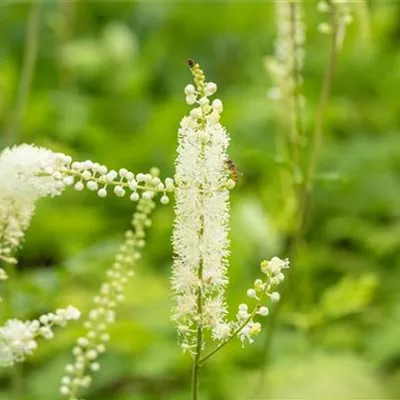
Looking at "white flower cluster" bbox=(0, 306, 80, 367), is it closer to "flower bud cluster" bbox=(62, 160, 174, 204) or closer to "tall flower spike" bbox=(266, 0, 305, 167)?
"flower bud cluster" bbox=(62, 160, 174, 204)

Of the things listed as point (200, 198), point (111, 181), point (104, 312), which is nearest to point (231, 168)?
point (200, 198)

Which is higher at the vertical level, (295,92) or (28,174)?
(295,92)

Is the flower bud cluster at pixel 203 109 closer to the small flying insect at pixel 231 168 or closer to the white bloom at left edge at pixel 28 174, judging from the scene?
the small flying insect at pixel 231 168

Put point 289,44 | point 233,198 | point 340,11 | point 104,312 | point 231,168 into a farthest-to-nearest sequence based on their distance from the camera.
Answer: point 233,198
point 289,44
point 340,11
point 104,312
point 231,168

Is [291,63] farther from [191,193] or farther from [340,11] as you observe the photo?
[191,193]

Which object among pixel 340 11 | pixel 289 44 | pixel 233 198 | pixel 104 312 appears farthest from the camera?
pixel 233 198

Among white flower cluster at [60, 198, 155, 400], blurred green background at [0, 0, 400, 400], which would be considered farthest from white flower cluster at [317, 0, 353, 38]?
white flower cluster at [60, 198, 155, 400]

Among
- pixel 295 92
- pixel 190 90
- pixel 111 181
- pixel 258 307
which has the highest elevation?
pixel 295 92
